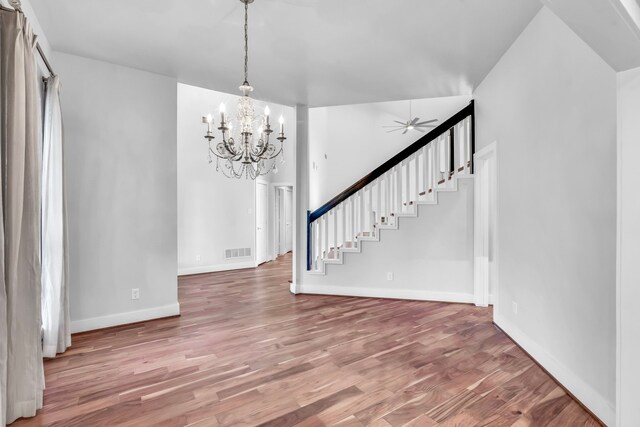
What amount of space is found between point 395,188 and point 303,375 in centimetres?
295

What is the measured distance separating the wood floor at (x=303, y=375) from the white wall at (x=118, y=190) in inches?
13.8

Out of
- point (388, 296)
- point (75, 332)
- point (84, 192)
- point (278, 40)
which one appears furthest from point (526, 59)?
point (75, 332)

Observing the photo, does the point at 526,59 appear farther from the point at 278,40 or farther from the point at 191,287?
the point at 191,287

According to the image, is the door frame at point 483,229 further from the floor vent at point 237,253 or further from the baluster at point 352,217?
the floor vent at point 237,253

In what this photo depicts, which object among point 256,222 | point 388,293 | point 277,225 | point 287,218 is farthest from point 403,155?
point 287,218

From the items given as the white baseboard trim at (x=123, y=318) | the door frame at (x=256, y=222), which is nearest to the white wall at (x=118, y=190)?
the white baseboard trim at (x=123, y=318)

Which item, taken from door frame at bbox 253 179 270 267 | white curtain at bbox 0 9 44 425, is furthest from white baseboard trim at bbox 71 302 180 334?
door frame at bbox 253 179 270 267

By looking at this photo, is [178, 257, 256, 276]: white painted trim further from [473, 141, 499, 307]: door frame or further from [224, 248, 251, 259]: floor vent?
[473, 141, 499, 307]: door frame

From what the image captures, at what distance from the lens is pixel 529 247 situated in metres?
2.72

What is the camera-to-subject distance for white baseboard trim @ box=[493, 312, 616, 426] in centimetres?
182

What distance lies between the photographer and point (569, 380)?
215 centimetres

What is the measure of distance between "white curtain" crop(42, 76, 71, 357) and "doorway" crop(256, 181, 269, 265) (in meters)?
4.47

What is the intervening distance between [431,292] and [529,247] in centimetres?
187

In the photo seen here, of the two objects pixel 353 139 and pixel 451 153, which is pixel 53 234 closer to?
pixel 451 153
